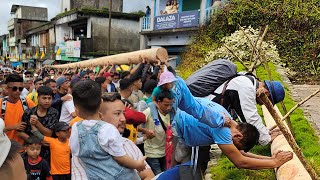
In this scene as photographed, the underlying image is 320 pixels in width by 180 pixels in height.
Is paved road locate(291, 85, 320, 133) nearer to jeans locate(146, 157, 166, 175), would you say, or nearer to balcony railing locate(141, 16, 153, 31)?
jeans locate(146, 157, 166, 175)

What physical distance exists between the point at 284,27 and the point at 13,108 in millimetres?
10180

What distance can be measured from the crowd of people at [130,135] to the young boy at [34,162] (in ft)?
0.04

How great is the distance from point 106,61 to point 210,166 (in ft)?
18.1

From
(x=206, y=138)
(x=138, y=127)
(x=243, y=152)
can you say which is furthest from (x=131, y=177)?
(x=138, y=127)

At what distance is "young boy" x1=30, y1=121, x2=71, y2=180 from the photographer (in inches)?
161

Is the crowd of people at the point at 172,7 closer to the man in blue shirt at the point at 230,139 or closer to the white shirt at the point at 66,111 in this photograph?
the white shirt at the point at 66,111

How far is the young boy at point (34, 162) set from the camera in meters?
3.89

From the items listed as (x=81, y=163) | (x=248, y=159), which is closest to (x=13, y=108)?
(x=81, y=163)

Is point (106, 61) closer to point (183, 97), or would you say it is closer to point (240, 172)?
point (240, 172)

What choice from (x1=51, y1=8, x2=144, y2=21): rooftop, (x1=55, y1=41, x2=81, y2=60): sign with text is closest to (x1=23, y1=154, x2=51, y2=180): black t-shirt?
(x1=55, y1=41, x2=81, y2=60): sign with text

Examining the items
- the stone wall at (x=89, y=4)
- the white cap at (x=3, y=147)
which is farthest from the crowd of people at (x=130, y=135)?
the stone wall at (x=89, y=4)

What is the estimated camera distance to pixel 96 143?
220 centimetres

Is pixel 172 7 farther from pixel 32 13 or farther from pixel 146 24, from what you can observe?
pixel 32 13

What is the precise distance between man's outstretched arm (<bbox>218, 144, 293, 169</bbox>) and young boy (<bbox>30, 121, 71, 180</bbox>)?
233 cm
